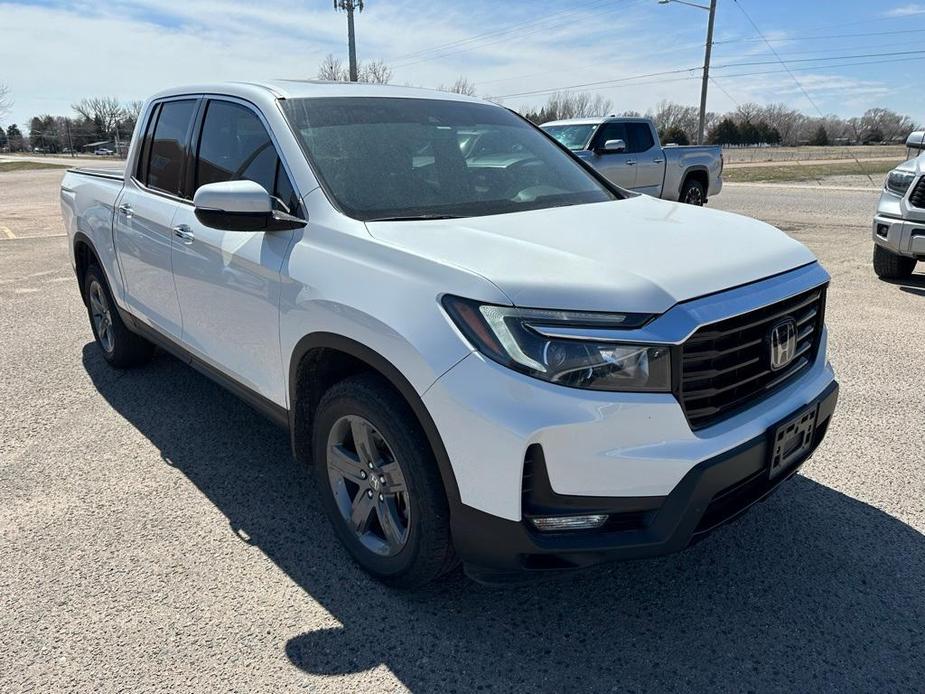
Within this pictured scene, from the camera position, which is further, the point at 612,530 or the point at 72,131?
the point at 72,131

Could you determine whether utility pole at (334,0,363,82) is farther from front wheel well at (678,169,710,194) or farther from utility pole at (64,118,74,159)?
utility pole at (64,118,74,159)

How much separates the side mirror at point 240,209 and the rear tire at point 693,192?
11716mm

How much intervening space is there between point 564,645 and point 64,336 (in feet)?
17.7

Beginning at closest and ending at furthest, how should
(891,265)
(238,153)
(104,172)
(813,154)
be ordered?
(238,153) → (104,172) → (891,265) → (813,154)

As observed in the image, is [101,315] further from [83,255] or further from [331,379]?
[331,379]

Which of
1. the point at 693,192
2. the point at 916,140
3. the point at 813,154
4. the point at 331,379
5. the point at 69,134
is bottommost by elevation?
the point at 331,379

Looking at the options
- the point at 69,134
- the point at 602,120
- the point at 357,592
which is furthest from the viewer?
the point at 69,134

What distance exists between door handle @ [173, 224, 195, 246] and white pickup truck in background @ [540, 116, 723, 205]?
8.95m

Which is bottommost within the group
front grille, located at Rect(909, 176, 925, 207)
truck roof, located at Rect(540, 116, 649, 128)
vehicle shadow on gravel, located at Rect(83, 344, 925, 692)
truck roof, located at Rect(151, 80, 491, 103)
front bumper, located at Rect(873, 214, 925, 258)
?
vehicle shadow on gravel, located at Rect(83, 344, 925, 692)

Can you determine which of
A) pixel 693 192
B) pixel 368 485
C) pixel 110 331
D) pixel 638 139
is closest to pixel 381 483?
pixel 368 485

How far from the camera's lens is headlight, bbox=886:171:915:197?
24.0 ft

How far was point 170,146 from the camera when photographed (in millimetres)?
3996

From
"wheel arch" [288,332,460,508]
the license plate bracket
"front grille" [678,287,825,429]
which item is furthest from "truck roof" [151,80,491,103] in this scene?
the license plate bracket

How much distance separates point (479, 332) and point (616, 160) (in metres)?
10.8
